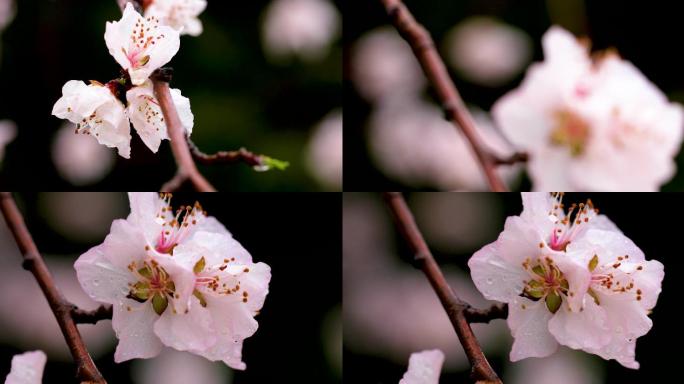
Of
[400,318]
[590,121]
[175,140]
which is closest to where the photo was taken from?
[175,140]

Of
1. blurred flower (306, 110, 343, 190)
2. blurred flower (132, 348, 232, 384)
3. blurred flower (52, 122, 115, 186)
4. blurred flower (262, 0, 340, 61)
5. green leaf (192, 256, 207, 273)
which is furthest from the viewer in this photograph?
blurred flower (262, 0, 340, 61)

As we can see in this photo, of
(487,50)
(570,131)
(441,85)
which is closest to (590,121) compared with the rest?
(570,131)

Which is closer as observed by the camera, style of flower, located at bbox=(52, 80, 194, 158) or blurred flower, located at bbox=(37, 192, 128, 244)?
style of flower, located at bbox=(52, 80, 194, 158)

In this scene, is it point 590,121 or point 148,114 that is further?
point 590,121

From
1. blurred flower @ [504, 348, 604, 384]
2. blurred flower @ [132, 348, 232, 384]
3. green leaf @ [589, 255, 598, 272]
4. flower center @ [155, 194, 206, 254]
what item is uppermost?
flower center @ [155, 194, 206, 254]

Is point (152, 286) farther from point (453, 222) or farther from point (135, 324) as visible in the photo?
point (453, 222)

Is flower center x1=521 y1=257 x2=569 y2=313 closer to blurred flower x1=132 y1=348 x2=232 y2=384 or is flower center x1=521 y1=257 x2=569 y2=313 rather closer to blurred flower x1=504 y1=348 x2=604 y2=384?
blurred flower x1=132 y1=348 x2=232 y2=384

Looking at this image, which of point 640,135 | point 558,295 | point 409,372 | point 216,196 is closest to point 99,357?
point 216,196

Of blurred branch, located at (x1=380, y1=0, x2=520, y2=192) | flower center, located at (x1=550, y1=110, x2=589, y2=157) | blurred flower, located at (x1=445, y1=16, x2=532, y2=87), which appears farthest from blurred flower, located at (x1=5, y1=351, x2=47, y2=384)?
blurred flower, located at (x1=445, y1=16, x2=532, y2=87)
